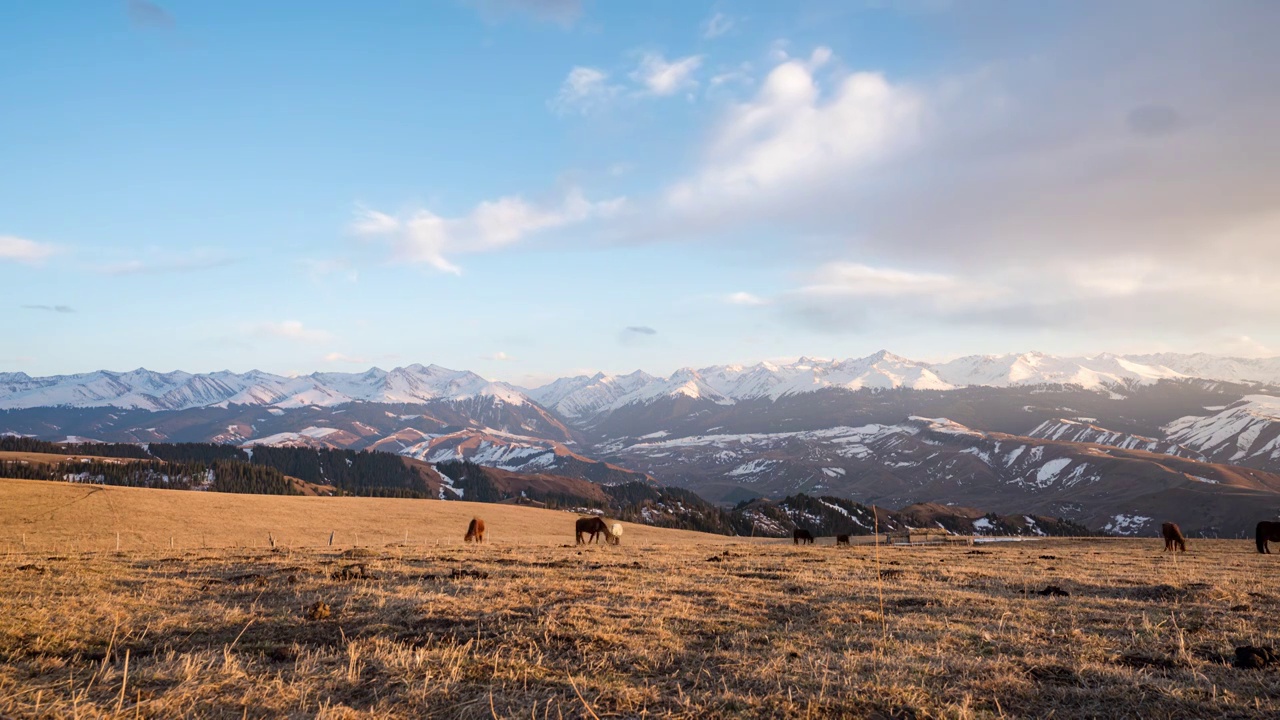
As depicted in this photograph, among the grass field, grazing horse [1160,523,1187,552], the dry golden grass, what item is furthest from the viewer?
the dry golden grass

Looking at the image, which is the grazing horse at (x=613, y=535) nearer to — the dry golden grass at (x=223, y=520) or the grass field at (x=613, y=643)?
the dry golden grass at (x=223, y=520)

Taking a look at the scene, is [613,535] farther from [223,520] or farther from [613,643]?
[223,520]

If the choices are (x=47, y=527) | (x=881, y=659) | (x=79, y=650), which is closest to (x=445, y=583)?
(x=79, y=650)

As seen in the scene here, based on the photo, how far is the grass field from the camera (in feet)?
25.3

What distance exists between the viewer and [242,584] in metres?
17.2

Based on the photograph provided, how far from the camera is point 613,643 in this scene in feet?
35.5

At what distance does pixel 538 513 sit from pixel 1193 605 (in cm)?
9832

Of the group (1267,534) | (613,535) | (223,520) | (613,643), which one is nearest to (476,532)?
(613,535)

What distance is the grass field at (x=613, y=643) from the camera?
773cm

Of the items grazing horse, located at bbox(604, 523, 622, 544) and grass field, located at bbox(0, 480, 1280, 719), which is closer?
grass field, located at bbox(0, 480, 1280, 719)

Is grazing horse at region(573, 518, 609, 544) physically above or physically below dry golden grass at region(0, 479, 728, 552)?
above

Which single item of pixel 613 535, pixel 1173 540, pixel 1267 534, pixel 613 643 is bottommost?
pixel 613 535

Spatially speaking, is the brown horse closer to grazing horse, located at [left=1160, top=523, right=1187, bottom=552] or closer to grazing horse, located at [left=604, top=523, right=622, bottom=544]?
grazing horse, located at [left=604, top=523, right=622, bottom=544]

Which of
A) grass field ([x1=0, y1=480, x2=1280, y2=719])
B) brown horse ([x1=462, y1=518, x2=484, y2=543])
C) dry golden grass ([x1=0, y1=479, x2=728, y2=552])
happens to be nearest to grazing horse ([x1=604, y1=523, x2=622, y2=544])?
dry golden grass ([x1=0, y1=479, x2=728, y2=552])
